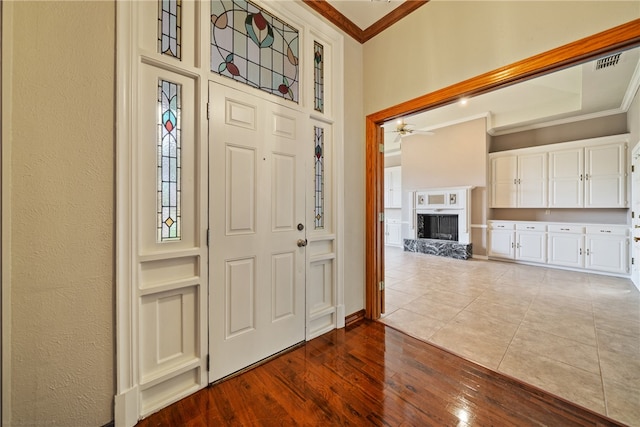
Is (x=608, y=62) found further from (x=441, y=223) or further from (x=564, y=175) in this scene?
(x=441, y=223)

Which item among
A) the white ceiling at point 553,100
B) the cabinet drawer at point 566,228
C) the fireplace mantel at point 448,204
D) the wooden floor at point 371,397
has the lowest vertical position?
the wooden floor at point 371,397

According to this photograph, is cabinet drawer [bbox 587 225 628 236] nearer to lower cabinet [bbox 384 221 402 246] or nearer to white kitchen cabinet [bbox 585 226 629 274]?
white kitchen cabinet [bbox 585 226 629 274]

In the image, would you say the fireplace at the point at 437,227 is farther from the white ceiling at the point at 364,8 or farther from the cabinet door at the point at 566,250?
the white ceiling at the point at 364,8

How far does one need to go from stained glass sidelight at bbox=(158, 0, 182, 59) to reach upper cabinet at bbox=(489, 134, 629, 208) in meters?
6.72

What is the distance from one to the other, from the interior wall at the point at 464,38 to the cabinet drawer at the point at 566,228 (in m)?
4.85

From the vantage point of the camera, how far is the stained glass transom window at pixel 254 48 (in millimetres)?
1761

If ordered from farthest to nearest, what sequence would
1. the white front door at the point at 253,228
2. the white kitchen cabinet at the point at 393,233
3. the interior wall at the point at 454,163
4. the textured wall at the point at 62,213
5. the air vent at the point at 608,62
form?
the white kitchen cabinet at the point at 393,233 → the interior wall at the point at 454,163 → the air vent at the point at 608,62 → the white front door at the point at 253,228 → the textured wall at the point at 62,213

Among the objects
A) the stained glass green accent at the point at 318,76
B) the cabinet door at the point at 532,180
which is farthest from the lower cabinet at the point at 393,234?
the stained glass green accent at the point at 318,76

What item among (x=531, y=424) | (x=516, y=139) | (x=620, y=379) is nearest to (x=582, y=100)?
(x=516, y=139)

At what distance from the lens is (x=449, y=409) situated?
4.91 feet

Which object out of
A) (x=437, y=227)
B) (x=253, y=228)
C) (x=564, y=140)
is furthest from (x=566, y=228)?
(x=253, y=228)

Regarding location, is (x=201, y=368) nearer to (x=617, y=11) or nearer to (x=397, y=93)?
(x=397, y=93)

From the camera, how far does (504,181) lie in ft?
19.1

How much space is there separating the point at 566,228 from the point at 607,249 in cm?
A: 63
